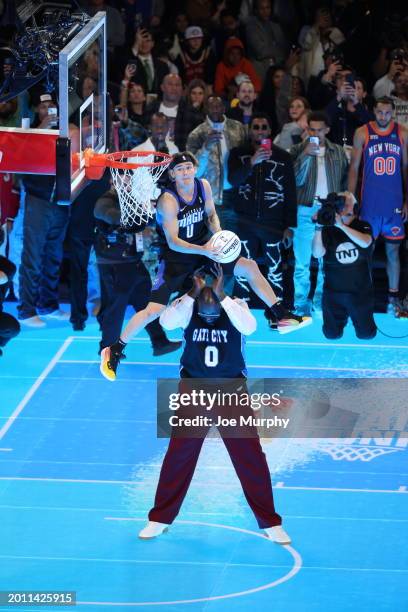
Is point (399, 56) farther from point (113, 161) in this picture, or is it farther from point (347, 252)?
point (113, 161)

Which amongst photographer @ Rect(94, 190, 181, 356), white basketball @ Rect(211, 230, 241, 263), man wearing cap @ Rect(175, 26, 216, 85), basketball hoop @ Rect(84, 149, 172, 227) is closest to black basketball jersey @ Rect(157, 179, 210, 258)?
basketball hoop @ Rect(84, 149, 172, 227)

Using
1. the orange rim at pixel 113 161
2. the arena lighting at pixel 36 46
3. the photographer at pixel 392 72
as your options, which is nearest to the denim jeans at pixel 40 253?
the orange rim at pixel 113 161

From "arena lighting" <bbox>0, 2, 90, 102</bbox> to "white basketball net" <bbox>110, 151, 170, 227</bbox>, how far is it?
1.31 metres

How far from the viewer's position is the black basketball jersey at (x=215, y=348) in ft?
31.0

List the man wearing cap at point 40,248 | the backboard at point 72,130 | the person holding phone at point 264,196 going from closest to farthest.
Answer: the backboard at point 72,130, the person holding phone at point 264,196, the man wearing cap at point 40,248

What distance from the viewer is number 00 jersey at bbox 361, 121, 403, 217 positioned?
14359 millimetres

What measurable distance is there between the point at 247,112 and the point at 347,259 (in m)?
3.09

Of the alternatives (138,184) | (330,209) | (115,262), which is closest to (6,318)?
(115,262)

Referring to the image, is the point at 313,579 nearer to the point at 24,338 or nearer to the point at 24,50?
the point at 24,50

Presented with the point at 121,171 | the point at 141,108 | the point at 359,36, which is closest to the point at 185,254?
the point at 121,171

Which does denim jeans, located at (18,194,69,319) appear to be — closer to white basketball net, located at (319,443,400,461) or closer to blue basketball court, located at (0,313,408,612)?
blue basketball court, located at (0,313,408,612)

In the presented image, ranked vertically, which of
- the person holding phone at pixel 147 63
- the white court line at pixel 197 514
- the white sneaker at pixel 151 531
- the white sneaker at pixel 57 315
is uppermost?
the person holding phone at pixel 147 63

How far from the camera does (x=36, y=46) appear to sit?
11.3 m

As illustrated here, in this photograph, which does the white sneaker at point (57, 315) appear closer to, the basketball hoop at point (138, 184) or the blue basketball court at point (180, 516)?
the blue basketball court at point (180, 516)
